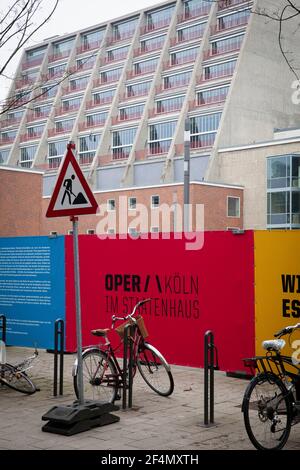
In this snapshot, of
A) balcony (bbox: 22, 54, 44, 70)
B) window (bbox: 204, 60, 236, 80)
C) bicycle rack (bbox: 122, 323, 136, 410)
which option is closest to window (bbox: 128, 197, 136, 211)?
window (bbox: 204, 60, 236, 80)

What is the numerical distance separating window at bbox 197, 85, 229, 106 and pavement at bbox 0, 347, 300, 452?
6101 cm

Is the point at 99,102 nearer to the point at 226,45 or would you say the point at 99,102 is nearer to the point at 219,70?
the point at 219,70

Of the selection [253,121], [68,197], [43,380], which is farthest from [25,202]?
[253,121]

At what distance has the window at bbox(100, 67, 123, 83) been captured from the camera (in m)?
81.8

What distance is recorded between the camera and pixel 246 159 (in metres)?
61.8

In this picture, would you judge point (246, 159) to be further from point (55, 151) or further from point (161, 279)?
point (161, 279)

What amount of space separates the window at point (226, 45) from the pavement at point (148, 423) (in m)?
64.9

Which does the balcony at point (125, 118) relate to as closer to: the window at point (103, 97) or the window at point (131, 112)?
the window at point (131, 112)

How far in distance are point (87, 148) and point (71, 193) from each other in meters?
74.0

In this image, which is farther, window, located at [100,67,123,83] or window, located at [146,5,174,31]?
window, located at [100,67,123,83]

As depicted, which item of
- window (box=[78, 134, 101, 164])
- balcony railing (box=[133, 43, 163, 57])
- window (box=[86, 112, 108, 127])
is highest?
balcony railing (box=[133, 43, 163, 57])

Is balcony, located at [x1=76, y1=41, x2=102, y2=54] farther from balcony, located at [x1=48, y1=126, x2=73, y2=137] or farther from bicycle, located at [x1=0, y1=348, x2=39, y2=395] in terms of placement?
bicycle, located at [x1=0, y1=348, x2=39, y2=395]

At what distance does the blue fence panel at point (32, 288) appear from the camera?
1128cm

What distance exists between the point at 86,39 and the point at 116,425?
88.4m
